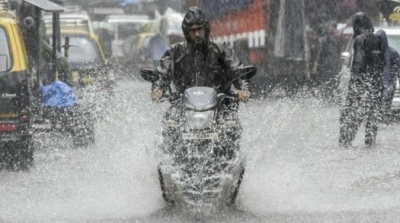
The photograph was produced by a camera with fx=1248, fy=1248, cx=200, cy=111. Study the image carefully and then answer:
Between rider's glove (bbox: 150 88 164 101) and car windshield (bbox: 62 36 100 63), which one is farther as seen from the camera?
car windshield (bbox: 62 36 100 63)

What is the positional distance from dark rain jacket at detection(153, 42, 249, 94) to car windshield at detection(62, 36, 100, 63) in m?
11.0

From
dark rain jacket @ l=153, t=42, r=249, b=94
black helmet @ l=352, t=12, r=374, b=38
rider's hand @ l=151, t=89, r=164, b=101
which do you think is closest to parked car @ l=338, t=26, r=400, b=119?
black helmet @ l=352, t=12, r=374, b=38

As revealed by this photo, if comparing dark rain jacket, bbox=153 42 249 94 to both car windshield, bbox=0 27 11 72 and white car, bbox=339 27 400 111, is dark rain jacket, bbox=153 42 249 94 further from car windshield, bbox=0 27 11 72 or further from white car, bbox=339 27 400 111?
white car, bbox=339 27 400 111

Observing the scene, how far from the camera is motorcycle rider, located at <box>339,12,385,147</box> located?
1483 centimetres

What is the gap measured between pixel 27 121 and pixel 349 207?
4.45m

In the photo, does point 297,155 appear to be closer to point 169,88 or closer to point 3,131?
point 3,131

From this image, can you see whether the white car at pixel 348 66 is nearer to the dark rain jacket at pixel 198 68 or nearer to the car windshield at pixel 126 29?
the dark rain jacket at pixel 198 68

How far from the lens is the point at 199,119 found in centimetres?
878

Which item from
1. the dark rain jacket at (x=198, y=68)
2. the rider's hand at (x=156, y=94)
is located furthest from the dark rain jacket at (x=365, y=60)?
Result: the rider's hand at (x=156, y=94)

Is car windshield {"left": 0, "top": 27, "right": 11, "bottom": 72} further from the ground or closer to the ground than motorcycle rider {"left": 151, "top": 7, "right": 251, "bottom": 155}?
closer to the ground

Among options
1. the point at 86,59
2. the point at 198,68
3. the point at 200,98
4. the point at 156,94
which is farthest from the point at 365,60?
the point at 86,59

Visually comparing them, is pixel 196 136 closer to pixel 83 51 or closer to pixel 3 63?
pixel 3 63

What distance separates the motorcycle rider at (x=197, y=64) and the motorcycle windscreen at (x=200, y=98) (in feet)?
1.23

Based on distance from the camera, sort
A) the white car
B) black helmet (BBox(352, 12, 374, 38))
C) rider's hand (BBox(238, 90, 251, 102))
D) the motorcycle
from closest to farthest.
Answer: the motorcycle < rider's hand (BBox(238, 90, 251, 102)) < black helmet (BBox(352, 12, 374, 38)) < the white car
